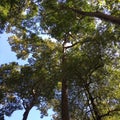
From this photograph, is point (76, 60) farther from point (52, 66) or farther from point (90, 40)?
point (52, 66)

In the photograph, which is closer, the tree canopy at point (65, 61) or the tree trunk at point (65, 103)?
the tree canopy at point (65, 61)

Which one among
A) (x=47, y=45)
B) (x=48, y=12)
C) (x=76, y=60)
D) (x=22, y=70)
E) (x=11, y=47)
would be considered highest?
(x=11, y=47)

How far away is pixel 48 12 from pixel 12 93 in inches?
413

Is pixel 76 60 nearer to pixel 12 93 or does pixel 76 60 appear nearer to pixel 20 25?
pixel 20 25

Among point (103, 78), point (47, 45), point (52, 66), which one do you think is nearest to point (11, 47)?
point (47, 45)

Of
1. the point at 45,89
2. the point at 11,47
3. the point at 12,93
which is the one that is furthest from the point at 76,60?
the point at 11,47

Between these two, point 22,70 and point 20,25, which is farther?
point 22,70

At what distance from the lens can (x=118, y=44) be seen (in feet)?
65.3

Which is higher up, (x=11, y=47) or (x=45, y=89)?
(x=11, y=47)

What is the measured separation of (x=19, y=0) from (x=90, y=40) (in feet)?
17.1

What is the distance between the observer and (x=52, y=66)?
79.4ft

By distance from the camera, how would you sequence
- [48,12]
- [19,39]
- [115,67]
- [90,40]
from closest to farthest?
1. [48,12]
2. [90,40]
3. [115,67]
4. [19,39]

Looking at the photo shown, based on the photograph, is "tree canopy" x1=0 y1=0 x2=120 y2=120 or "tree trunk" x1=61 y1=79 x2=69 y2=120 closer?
"tree canopy" x1=0 y1=0 x2=120 y2=120

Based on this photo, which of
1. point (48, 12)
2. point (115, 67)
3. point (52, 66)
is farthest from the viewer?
point (52, 66)
